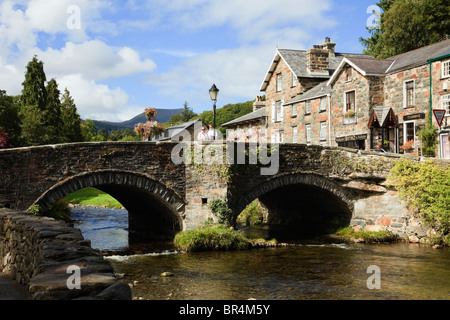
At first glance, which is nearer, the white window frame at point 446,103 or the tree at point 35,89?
the white window frame at point 446,103

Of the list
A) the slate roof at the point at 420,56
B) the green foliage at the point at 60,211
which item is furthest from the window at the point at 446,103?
the green foliage at the point at 60,211

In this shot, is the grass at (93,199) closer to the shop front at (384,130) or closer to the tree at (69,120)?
the tree at (69,120)

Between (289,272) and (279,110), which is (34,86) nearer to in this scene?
(279,110)

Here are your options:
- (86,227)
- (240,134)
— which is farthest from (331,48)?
(86,227)

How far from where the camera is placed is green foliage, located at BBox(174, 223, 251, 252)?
17.9 m

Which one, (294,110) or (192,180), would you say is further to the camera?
(294,110)

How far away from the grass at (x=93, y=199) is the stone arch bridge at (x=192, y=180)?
13.2 metres

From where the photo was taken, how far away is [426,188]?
64.5 ft

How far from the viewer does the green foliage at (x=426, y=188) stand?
19109 millimetres

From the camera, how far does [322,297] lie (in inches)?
455

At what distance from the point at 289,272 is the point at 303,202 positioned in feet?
41.1

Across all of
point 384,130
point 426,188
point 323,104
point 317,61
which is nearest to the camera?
point 426,188

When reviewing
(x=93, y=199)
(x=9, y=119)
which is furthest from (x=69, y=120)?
(x=93, y=199)

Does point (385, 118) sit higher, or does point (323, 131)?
point (385, 118)
